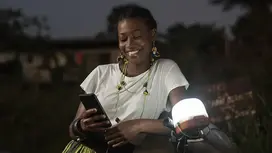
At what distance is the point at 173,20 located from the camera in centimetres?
151

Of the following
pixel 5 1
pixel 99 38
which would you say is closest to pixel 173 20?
pixel 99 38

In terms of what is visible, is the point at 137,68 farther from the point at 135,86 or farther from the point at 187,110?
the point at 187,110

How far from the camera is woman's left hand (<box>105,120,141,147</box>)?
92 centimetres

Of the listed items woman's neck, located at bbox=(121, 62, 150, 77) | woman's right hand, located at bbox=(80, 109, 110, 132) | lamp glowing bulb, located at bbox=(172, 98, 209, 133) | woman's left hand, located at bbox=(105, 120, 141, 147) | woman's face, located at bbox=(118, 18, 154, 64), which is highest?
woman's face, located at bbox=(118, 18, 154, 64)

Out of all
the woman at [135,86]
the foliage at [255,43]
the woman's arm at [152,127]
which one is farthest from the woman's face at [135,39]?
the foliage at [255,43]

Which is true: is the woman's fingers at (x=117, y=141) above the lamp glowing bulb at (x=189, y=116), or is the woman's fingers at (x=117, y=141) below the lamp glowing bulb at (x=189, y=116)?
below

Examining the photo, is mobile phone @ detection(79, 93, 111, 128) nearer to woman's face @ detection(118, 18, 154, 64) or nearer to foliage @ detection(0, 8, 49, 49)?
woman's face @ detection(118, 18, 154, 64)

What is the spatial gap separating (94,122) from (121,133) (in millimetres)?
59

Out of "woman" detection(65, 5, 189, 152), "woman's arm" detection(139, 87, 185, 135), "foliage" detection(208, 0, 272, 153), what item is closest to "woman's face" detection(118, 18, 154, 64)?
"woman" detection(65, 5, 189, 152)

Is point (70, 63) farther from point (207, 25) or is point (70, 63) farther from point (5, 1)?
point (207, 25)

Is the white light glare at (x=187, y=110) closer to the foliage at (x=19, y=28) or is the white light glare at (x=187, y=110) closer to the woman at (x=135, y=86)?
the woman at (x=135, y=86)

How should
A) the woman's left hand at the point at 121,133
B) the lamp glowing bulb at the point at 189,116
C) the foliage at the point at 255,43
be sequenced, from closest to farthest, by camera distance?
the lamp glowing bulb at the point at 189,116 → the woman's left hand at the point at 121,133 → the foliage at the point at 255,43

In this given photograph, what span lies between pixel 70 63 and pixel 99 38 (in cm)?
13

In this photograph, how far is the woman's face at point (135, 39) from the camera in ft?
3.12
